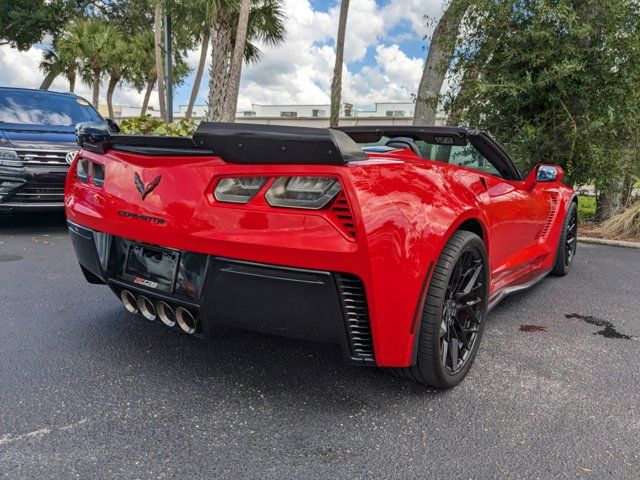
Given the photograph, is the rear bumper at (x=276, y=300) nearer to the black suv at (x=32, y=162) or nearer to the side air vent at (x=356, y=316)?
the side air vent at (x=356, y=316)

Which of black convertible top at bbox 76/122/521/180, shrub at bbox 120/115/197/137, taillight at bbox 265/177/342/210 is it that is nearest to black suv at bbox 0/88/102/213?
shrub at bbox 120/115/197/137

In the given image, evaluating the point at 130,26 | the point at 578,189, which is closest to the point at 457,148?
the point at 578,189

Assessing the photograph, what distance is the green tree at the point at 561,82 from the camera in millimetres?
6555

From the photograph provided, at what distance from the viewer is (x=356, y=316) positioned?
1866 millimetres

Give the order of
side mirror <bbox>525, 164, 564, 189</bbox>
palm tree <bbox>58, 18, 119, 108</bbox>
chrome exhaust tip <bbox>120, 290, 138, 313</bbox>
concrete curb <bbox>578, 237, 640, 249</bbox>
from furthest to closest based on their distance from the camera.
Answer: palm tree <bbox>58, 18, 119, 108</bbox>
concrete curb <bbox>578, 237, 640, 249</bbox>
side mirror <bbox>525, 164, 564, 189</bbox>
chrome exhaust tip <bbox>120, 290, 138, 313</bbox>

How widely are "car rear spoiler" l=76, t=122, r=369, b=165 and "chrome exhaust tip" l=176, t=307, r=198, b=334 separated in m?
0.66

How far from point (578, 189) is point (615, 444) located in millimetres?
7036

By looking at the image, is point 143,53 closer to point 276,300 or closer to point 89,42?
point 89,42

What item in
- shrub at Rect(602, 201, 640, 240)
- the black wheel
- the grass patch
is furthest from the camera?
the grass patch

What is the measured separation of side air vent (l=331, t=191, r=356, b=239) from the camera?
1788mm

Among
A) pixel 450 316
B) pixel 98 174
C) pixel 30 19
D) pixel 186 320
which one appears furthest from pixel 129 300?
pixel 30 19

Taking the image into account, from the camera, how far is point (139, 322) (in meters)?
3.06

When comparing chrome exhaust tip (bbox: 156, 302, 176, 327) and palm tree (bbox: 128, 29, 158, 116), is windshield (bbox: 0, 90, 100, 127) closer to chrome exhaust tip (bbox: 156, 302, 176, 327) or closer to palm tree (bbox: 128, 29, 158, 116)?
chrome exhaust tip (bbox: 156, 302, 176, 327)

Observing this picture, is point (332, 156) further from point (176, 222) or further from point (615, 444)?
point (615, 444)
